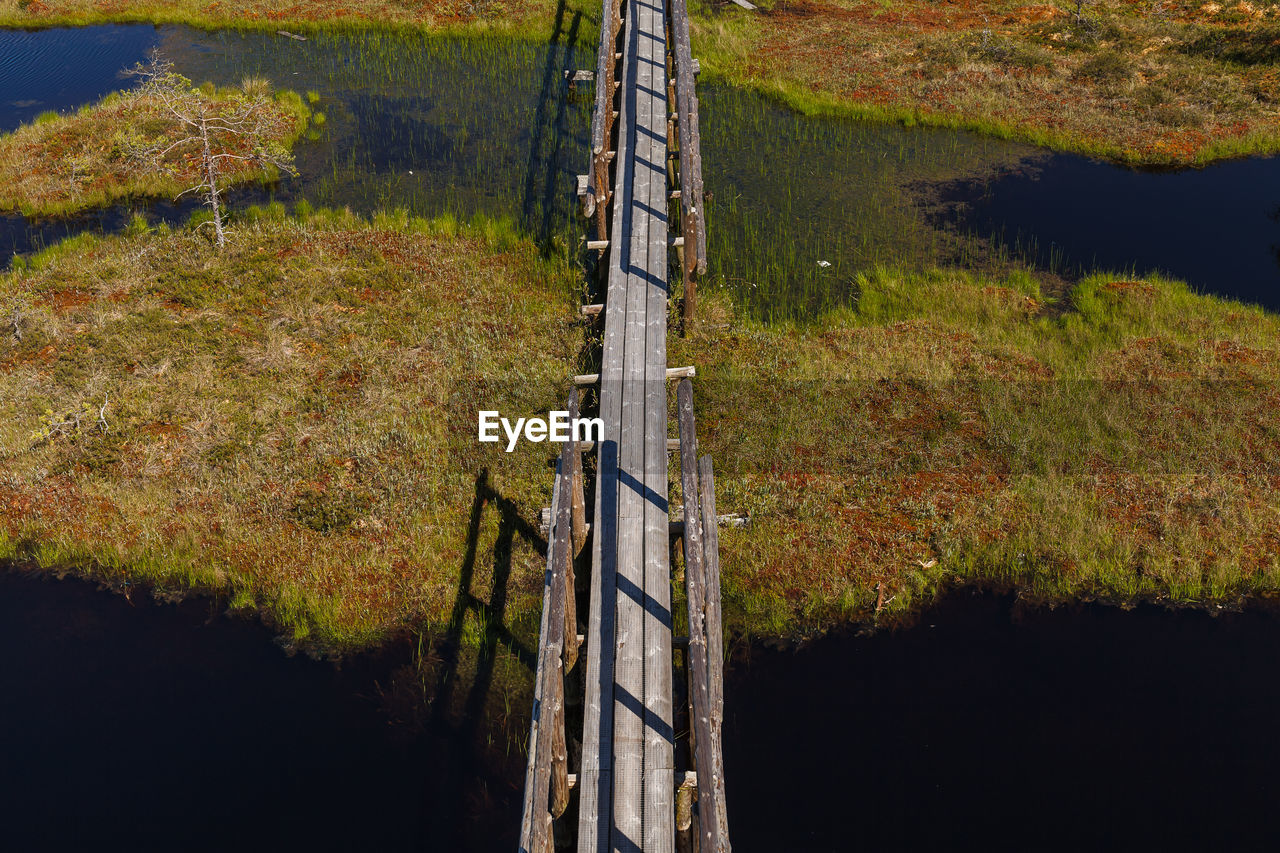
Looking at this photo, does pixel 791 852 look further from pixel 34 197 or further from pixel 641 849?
pixel 34 197

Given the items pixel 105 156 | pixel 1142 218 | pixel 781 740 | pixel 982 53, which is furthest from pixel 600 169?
pixel 982 53

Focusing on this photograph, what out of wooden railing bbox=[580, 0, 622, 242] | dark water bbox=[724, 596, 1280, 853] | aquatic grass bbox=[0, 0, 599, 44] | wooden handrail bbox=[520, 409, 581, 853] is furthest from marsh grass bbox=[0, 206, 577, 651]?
aquatic grass bbox=[0, 0, 599, 44]

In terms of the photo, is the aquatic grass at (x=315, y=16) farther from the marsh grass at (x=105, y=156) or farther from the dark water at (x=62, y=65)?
the marsh grass at (x=105, y=156)

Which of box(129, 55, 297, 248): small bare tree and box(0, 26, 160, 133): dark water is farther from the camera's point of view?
box(0, 26, 160, 133): dark water

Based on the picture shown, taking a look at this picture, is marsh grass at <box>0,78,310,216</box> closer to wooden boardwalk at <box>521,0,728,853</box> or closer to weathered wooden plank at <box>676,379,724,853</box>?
wooden boardwalk at <box>521,0,728,853</box>

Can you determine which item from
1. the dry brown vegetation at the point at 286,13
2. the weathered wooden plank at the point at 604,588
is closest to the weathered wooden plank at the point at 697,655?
the weathered wooden plank at the point at 604,588

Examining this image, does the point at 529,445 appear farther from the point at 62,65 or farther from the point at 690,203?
the point at 62,65

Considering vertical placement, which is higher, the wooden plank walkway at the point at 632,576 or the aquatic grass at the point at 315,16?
the aquatic grass at the point at 315,16
